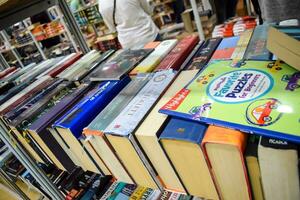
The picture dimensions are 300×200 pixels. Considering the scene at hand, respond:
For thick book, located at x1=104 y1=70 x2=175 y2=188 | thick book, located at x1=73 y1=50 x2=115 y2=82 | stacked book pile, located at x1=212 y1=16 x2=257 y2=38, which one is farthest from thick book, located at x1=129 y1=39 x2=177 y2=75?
stacked book pile, located at x1=212 y1=16 x2=257 y2=38

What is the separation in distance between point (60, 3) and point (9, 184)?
1.14 meters

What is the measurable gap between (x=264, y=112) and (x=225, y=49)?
42 centimetres

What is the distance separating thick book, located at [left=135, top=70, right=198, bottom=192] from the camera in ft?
1.94

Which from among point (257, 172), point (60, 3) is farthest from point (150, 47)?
point (257, 172)

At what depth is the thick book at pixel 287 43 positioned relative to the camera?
541 mm

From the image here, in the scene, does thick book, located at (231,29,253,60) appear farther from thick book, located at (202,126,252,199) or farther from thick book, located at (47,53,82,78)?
thick book, located at (47,53,82,78)

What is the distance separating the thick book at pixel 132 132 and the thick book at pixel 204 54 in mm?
86

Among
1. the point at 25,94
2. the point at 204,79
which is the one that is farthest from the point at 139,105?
the point at 25,94

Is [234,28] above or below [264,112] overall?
below

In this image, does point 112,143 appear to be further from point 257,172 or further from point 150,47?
point 150,47

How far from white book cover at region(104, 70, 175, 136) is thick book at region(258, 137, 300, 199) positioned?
304 millimetres

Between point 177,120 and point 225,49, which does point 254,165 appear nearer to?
point 177,120

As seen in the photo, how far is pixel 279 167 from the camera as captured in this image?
17.2 inches

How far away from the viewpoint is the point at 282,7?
2.91 ft
